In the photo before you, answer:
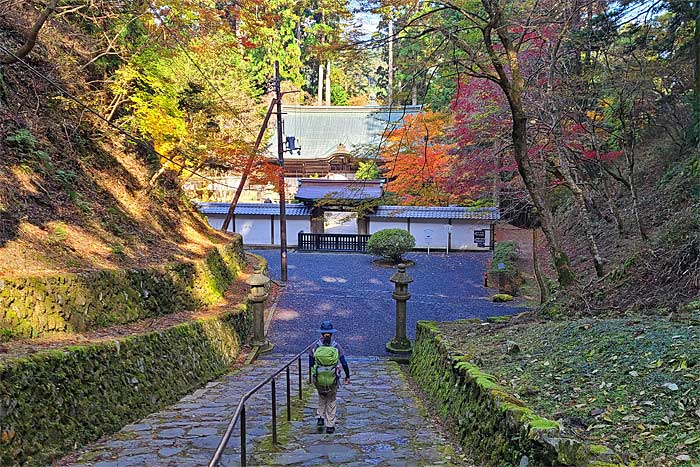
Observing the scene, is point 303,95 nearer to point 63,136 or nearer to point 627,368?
point 63,136

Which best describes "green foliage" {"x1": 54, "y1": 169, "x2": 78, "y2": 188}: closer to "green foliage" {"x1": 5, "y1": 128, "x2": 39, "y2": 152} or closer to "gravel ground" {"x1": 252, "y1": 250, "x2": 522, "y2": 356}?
"green foliage" {"x1": 5, "y1": 128, "x2": 39, "y2": 152}

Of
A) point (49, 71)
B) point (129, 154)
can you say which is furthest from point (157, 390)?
point (129, 154)

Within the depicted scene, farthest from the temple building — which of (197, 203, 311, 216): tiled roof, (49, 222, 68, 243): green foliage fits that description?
(49, 222, 68, 243): green foliage

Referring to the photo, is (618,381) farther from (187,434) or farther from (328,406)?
(187,434)

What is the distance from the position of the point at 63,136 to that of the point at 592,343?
10.0 meters

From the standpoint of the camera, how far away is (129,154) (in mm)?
12359

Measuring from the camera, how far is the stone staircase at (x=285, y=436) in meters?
4.00

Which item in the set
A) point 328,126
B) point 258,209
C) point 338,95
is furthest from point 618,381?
point 338,95

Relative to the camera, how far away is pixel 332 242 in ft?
82.3

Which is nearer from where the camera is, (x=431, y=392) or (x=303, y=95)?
(x=431, y=392)

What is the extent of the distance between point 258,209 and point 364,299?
12663 millimetres

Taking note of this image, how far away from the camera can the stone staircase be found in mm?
3996

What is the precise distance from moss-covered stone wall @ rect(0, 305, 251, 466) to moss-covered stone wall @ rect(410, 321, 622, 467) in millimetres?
3433

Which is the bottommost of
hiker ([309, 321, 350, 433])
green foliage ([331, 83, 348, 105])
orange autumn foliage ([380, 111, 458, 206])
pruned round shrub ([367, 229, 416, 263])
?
hiker ([309, 321, 350, 433])
